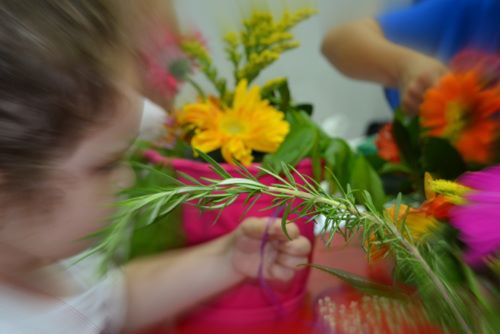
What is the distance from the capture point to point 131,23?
352 mm

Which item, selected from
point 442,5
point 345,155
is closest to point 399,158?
point 345,155

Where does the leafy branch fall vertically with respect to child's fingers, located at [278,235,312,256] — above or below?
above

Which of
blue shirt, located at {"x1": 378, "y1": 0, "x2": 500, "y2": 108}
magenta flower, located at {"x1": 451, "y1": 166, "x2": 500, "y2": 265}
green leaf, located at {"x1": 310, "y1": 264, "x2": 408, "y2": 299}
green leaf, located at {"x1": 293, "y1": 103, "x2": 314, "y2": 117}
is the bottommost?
green leaf, located at {"x1": 310, "y1": 264, "x2": 408, "y2": 299}

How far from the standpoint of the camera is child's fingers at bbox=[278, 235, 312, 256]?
0.43 m

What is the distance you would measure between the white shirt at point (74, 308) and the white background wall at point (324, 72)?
1.16ft

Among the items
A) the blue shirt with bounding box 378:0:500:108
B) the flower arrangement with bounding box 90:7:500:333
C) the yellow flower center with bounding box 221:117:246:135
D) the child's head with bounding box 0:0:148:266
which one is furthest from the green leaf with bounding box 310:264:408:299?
the blue shirt with bounding box 378:0:500:108

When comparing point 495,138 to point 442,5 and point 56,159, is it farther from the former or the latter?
point 442,5

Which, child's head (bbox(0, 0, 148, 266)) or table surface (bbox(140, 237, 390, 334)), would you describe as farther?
table surface (bbox(140, 237, 390, 334))

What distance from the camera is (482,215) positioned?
179mm

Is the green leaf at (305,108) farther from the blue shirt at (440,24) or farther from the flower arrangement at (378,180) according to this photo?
the blue shirt at (440,24)

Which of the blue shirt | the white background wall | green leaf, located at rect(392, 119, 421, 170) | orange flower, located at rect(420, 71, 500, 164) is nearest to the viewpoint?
orange flower, located at rect(420, 71, 500, 164)

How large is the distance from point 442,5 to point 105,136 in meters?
0.66

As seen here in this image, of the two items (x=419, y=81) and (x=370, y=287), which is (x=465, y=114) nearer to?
(x=419, y=81)

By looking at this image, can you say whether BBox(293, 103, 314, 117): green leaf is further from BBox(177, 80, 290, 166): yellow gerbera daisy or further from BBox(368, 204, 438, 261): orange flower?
BBox(368, 204, 438, 261): orange flower
